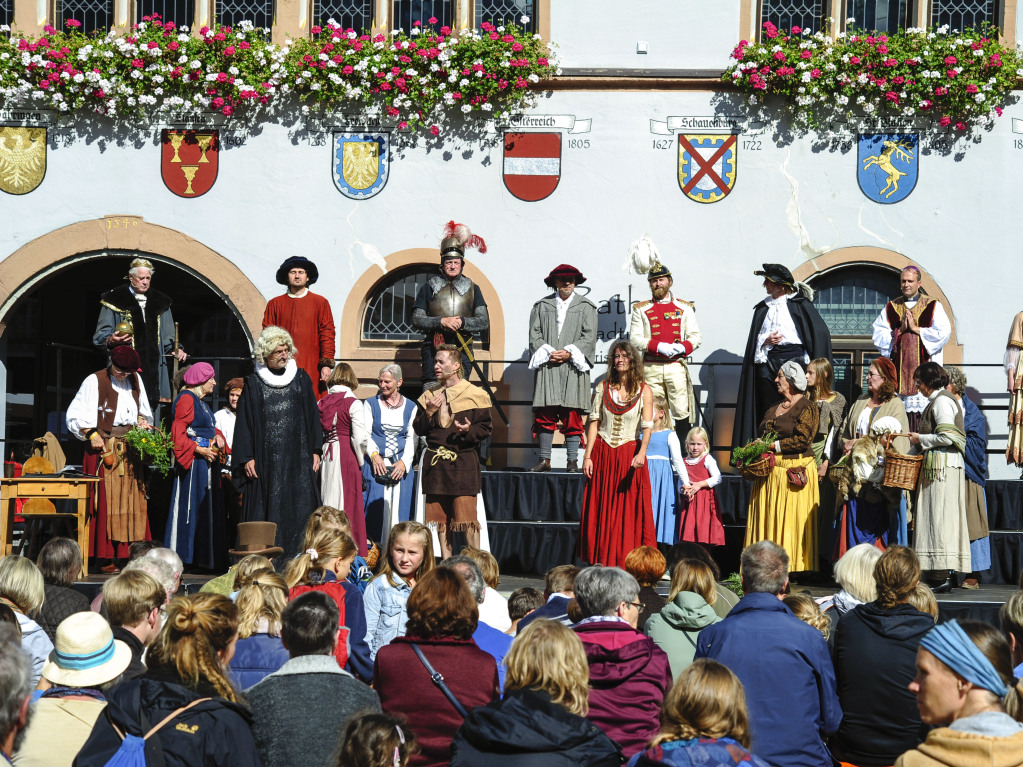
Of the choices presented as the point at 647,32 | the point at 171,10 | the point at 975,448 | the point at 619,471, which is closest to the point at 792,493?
the point at 619,471

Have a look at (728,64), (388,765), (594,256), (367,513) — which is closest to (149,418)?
(367,513)

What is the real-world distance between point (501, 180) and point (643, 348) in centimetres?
282

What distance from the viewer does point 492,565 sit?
6523mm

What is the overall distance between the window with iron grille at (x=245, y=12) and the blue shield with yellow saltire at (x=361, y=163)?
4.79 feet

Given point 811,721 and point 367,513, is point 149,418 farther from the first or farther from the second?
point 811,721

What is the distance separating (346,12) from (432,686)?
10.5m

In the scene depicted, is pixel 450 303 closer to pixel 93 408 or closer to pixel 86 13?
pixel 93 408

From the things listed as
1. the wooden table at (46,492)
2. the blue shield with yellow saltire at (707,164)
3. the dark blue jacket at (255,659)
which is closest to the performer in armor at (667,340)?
the blue shield with yellow saltire at (707,164)

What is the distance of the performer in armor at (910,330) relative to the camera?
10992mm

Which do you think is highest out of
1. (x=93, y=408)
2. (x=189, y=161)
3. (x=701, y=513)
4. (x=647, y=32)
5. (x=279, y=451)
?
(x=647, y=32)

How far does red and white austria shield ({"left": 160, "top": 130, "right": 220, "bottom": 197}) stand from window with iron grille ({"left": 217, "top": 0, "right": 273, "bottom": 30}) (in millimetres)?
1227

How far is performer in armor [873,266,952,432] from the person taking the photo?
10992mm

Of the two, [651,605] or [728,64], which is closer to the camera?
[651,605]

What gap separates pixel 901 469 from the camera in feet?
29.6
